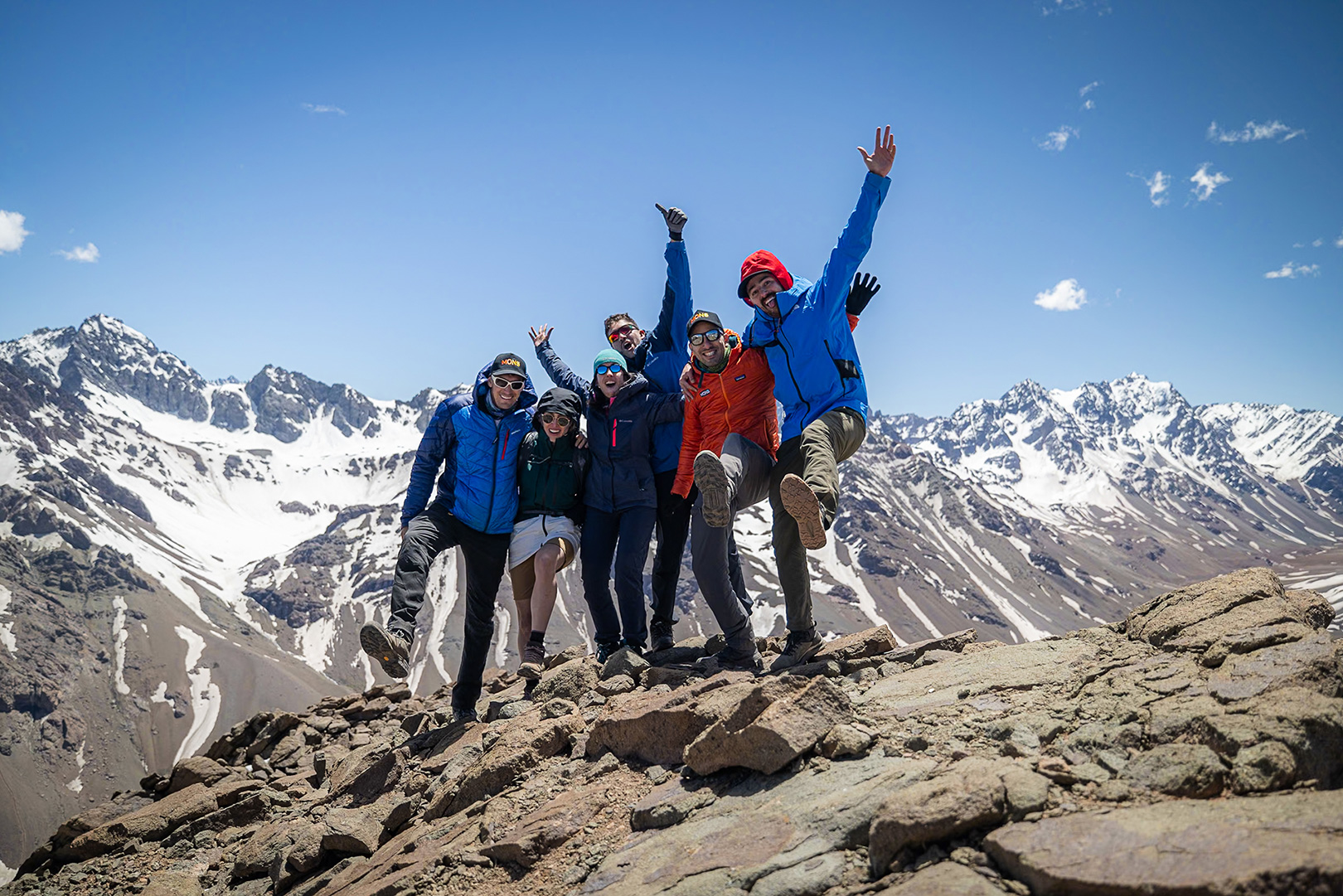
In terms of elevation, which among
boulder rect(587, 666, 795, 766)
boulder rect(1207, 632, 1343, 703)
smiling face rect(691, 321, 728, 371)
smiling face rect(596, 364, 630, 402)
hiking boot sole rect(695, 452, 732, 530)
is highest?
smiling face rect(596, 364, 630, 402)

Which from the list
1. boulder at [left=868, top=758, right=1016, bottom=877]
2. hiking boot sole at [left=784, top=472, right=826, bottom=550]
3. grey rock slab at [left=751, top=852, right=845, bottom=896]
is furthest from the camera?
hiking boot sole at [left=784, top=472, right=826, bottom=550]

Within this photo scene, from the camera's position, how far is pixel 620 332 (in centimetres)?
1178

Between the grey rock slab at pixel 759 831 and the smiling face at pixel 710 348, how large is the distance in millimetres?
5083

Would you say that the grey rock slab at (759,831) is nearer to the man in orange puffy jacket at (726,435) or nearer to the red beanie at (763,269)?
the man in orange puffy jacket at (726,435)

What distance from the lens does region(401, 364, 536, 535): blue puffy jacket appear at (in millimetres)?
10578

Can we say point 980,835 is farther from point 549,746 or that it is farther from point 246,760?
point 246,760

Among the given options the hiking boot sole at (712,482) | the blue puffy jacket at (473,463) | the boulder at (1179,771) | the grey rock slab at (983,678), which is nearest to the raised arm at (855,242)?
the hiking boot sole at (712,482)

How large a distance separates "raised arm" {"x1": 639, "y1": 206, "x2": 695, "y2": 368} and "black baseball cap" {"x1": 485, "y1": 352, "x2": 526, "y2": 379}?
2.04 meters

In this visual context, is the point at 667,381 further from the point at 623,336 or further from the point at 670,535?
the point at 670,535

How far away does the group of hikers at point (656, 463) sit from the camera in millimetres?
8633

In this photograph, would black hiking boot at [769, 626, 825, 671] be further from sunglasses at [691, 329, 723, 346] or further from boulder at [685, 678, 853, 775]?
sunglasses at [691, 329, 723, 346]

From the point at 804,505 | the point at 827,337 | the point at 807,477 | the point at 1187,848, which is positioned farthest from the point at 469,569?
the point at 1187,848

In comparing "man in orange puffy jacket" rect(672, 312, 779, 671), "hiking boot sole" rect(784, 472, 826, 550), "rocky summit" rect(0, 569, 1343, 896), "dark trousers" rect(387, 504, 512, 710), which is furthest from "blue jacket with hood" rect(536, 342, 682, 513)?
"hiking boot sole" rect(784, 472, 826, 550)

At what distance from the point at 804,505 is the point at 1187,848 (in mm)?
4268
